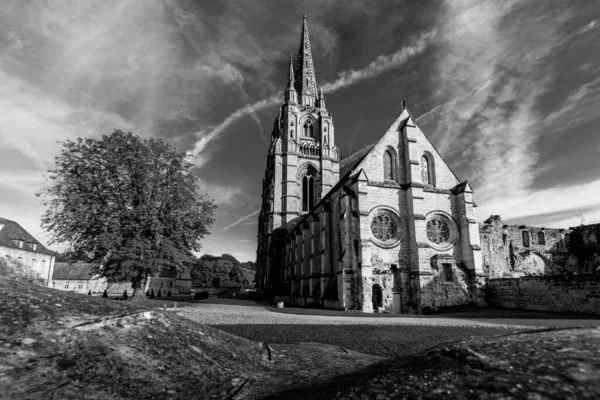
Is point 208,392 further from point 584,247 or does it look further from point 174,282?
point 174,282

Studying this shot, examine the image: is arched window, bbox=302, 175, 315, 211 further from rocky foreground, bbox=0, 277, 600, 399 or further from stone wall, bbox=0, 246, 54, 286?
rocky foreground, bbox=0, 277, 600, 399

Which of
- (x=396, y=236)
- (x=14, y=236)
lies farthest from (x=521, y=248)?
(x=14, y=236)

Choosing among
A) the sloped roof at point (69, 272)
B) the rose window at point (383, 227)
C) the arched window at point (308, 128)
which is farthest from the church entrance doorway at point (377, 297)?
the sloped roof at point (69, 272)

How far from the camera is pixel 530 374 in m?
1.31

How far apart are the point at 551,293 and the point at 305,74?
166 feet

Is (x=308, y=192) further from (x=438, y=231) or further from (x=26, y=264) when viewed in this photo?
(x=26, y=264)

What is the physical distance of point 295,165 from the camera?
158ft

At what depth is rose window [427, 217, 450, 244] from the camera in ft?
77.8

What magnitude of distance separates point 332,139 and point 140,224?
38.6m

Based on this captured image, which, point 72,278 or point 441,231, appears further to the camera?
point 72,278

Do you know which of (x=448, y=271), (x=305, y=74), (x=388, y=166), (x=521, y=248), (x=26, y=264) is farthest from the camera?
(x=305, y=74)

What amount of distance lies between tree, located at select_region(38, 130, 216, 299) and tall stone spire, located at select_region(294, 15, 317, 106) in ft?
124

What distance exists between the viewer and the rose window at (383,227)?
2275 cm

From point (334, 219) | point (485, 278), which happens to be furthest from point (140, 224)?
point (485, 278)
